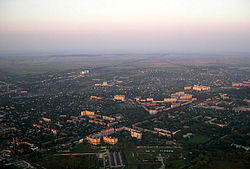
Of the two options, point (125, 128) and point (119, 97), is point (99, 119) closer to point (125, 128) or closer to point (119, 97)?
point (125, 128)

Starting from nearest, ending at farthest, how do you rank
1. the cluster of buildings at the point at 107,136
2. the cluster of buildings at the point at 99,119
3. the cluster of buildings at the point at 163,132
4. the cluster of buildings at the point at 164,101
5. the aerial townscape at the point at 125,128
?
the aerial townscape at the point at 125,128, the cluster of buildings at the point at 107,136, the cluster of buildings at the point at 163,132, the cluster of buildings at the point at 99,119, the cluster of buildings at the point at 164,101

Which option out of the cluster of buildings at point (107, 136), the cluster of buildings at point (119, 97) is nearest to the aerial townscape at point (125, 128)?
the cluster of buildings at point (107, 136)

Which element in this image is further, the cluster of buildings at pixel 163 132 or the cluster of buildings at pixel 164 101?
the cluster of buildings at pixel 164 101

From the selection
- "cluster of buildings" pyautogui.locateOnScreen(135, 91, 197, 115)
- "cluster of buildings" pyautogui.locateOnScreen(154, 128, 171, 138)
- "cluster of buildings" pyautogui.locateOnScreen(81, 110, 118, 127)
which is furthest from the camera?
"cluster of buildings" pyautogui.locateOnScreen(135, 91, 197, 115)

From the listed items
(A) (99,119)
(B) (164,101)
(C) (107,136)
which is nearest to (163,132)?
(C) (107,136)

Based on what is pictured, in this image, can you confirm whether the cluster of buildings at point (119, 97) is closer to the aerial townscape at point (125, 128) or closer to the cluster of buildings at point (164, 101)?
the aerial townscape at point (125, 128)

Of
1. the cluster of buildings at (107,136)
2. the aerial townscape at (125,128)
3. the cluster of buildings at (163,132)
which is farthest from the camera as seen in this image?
the cluster of buildings at (163,132)

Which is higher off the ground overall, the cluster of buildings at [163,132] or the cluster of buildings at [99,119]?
the cluster of buildings at [99,119]

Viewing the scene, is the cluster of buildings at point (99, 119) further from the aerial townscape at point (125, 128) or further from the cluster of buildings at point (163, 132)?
the cluster of buildings at point (163, 132)

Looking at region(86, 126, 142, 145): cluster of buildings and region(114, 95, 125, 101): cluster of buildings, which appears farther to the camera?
region(114, 95, 125, 101): cluster of buildings

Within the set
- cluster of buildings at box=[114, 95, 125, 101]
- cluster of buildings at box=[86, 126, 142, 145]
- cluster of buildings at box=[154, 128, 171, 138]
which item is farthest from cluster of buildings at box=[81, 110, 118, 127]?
cluster of buildings at box=[114, 95, 125, 101]

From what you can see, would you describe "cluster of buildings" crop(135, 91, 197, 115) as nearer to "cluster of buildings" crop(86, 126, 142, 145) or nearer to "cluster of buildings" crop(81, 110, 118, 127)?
"cluster of buildings" crop(81, 110, 118, 127)

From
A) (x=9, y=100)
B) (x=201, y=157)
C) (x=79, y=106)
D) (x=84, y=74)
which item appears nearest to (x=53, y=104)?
(x=79, y=106)
